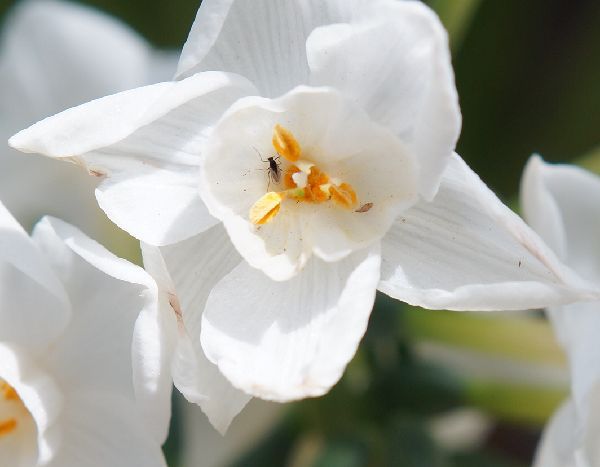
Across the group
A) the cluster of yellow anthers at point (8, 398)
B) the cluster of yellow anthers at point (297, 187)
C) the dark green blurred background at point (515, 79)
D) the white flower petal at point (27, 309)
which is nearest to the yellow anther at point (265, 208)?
the cluster of yellow anthers at point (297, 187)

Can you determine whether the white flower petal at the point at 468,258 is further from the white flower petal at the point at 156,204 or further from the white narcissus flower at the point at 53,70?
the white narcissus flower at the point at 53,70

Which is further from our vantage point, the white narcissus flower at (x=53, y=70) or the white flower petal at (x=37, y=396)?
the white narcissus flower at (x=53, y=70)

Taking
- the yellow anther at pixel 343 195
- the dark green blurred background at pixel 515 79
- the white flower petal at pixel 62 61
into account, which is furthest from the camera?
the dark green blurred background at pixel 515 79

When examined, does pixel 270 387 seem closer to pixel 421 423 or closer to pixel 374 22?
pixel 374 22

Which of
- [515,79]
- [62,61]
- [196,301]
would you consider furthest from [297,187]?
[515,79]

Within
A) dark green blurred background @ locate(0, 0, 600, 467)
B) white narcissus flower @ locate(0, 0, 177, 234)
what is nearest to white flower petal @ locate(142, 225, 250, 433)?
white narcissus flower @ locate(0, 0, 177, 234)
